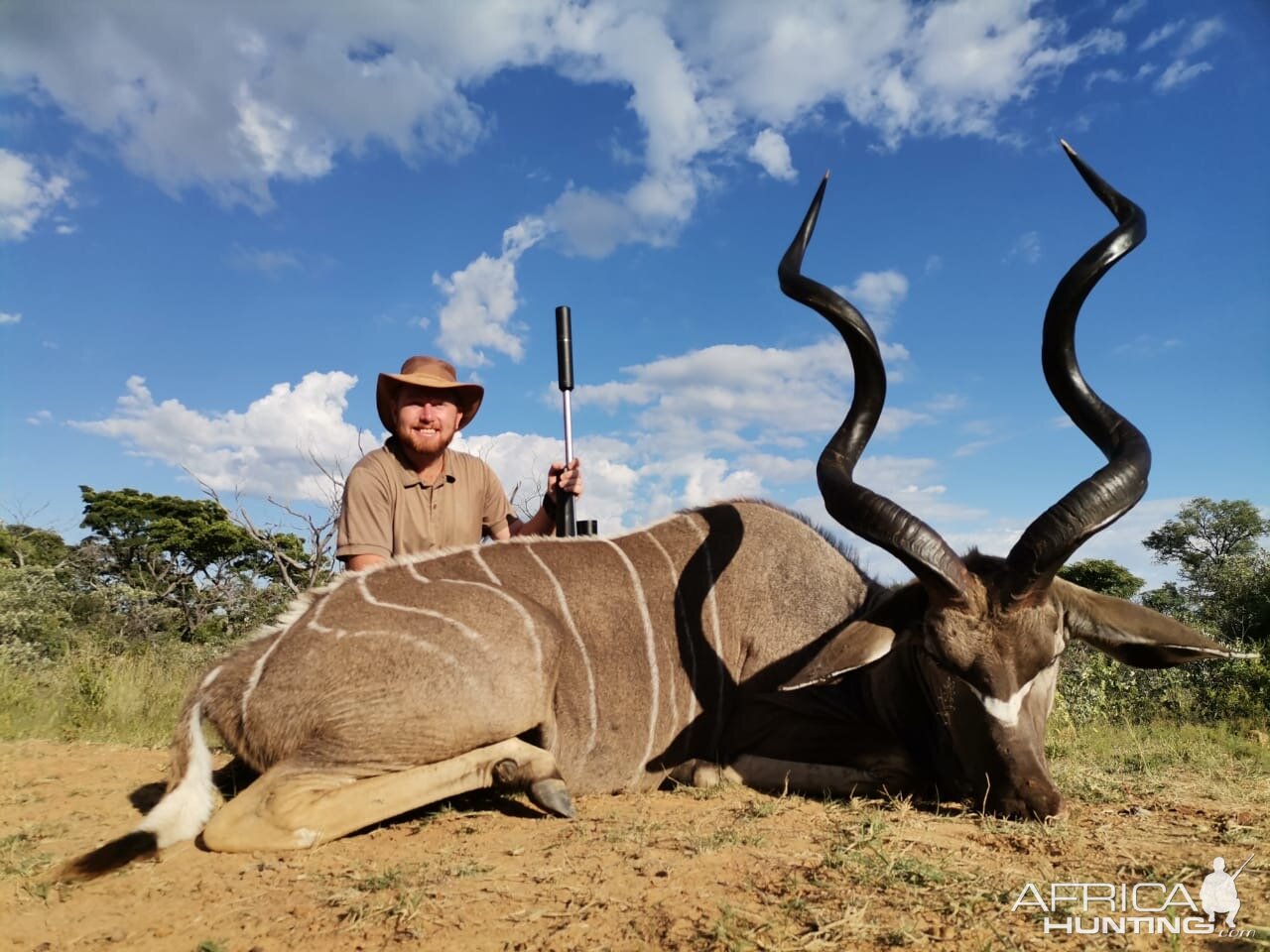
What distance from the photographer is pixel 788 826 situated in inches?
100

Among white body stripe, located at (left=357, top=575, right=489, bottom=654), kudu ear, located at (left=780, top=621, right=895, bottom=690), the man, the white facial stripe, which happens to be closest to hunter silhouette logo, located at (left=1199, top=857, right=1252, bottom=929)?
the white facial stripe

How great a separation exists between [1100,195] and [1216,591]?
8.57 metres

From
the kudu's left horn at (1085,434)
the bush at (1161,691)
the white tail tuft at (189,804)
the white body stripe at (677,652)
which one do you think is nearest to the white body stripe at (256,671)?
the white tail tuft at (189,804)

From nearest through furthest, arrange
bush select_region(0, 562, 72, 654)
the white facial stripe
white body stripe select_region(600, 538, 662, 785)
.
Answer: the white facial stripe, white body stripe select_region(600, 538, 662, 785), bush select_region(0, 562, 72, 654)

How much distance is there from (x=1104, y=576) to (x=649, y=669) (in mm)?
14596

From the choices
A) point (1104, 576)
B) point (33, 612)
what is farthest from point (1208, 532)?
point (33, 612)

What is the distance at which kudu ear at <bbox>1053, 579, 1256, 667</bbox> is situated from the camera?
9.48ft

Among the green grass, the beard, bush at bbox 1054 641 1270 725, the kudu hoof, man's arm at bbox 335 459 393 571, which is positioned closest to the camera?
the kudu hoof

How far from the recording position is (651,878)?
2064 mm

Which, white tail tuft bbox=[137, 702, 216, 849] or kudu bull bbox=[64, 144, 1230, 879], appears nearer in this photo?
white tail tuft bbox=[137, 702, 216, 849]

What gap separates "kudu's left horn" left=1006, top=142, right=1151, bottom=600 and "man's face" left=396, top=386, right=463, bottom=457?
8.97 feet

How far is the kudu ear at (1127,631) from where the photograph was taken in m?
2.89

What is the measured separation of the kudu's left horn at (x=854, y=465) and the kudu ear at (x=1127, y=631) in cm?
43

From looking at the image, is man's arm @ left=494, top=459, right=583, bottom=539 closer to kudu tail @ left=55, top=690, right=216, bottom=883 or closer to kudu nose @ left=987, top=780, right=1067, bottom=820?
kudu tail @ left=55, top=690, right=216, bottom=883
